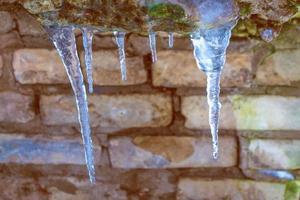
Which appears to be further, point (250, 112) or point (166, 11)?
point (250, 112)

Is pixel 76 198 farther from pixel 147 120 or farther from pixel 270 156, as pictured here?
pixel 270 156

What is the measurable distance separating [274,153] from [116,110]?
0.44 m

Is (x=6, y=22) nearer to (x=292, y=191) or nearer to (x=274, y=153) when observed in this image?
(x=274, y=153)

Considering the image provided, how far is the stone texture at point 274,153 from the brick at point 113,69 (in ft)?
1.17

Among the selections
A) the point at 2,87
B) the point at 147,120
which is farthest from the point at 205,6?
the point at 2,87

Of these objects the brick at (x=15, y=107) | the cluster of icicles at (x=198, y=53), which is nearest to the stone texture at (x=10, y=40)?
the brick at (x=15, y=107)

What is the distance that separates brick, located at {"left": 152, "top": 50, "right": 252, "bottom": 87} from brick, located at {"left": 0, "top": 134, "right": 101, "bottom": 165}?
0.29 metres

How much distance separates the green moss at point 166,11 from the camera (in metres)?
0.99

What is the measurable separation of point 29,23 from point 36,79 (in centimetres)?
15

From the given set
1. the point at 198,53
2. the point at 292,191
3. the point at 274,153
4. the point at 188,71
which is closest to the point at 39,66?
the point at 188,71

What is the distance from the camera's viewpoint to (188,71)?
1.49m

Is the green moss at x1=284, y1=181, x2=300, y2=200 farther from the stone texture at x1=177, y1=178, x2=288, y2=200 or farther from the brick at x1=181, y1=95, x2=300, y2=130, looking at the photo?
the brick at x1=181, y1=95, x2=300, y2=130

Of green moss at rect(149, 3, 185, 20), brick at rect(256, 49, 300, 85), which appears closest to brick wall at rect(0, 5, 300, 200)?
brick at rect(256, 49, 300, 85)

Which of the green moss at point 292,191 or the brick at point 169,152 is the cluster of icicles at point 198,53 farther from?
the green moss at point 292,191
